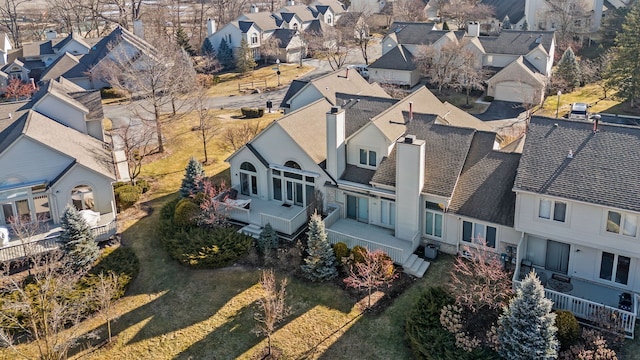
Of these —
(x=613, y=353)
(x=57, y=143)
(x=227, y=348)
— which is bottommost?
(x=227, y=348)

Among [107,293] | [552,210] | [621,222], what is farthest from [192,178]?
[621,222]

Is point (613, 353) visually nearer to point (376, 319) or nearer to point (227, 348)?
point (376, 319)

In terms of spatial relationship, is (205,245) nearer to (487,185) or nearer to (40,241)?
(40,241)

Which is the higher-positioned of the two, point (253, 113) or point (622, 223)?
point (253, 113)

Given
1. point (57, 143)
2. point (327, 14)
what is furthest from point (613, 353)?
point (327, 14)

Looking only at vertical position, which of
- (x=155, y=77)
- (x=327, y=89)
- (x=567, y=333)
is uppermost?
(x=155, y=77)
